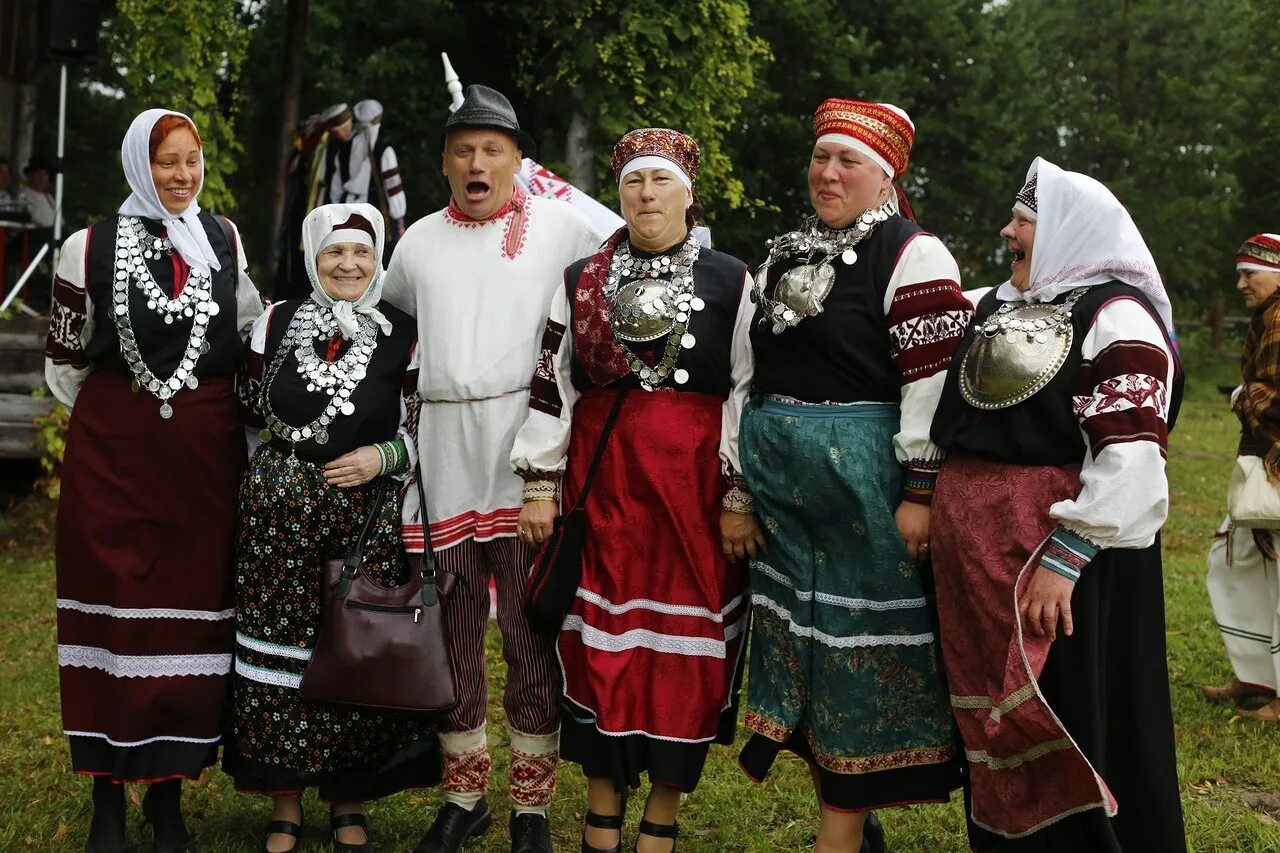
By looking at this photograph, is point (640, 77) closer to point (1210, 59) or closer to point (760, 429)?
point (760, 429)

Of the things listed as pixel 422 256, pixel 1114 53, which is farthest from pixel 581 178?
pixel 1114 53

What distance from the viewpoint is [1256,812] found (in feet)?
13.9

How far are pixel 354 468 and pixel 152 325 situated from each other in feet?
2.28

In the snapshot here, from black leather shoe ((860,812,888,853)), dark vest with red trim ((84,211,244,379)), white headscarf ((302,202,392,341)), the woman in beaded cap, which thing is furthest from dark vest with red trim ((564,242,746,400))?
black leather shoe ((860,812,888,853))

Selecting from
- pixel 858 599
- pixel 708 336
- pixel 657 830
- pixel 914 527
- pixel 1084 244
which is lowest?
pixel 657 830

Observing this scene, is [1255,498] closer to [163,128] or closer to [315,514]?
[315,514]

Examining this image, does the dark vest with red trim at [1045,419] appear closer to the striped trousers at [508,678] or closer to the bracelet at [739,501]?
the bracelet at [739,501]

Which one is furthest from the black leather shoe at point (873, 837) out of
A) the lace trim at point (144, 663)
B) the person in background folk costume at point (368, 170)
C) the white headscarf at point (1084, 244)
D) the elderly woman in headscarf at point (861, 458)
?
the person in background folk costume at point (368, 170)

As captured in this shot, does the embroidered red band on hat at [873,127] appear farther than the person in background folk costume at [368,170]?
No

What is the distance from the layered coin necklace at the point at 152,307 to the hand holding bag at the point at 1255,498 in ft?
12.9

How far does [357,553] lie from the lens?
3.53 m

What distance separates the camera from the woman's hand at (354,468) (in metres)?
3.57

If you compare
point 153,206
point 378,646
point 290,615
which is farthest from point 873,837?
point 153,206

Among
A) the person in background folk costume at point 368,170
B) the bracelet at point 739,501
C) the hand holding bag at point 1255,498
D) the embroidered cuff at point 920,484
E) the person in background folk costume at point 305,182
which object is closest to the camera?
the embroidered cuff at point 920,484
